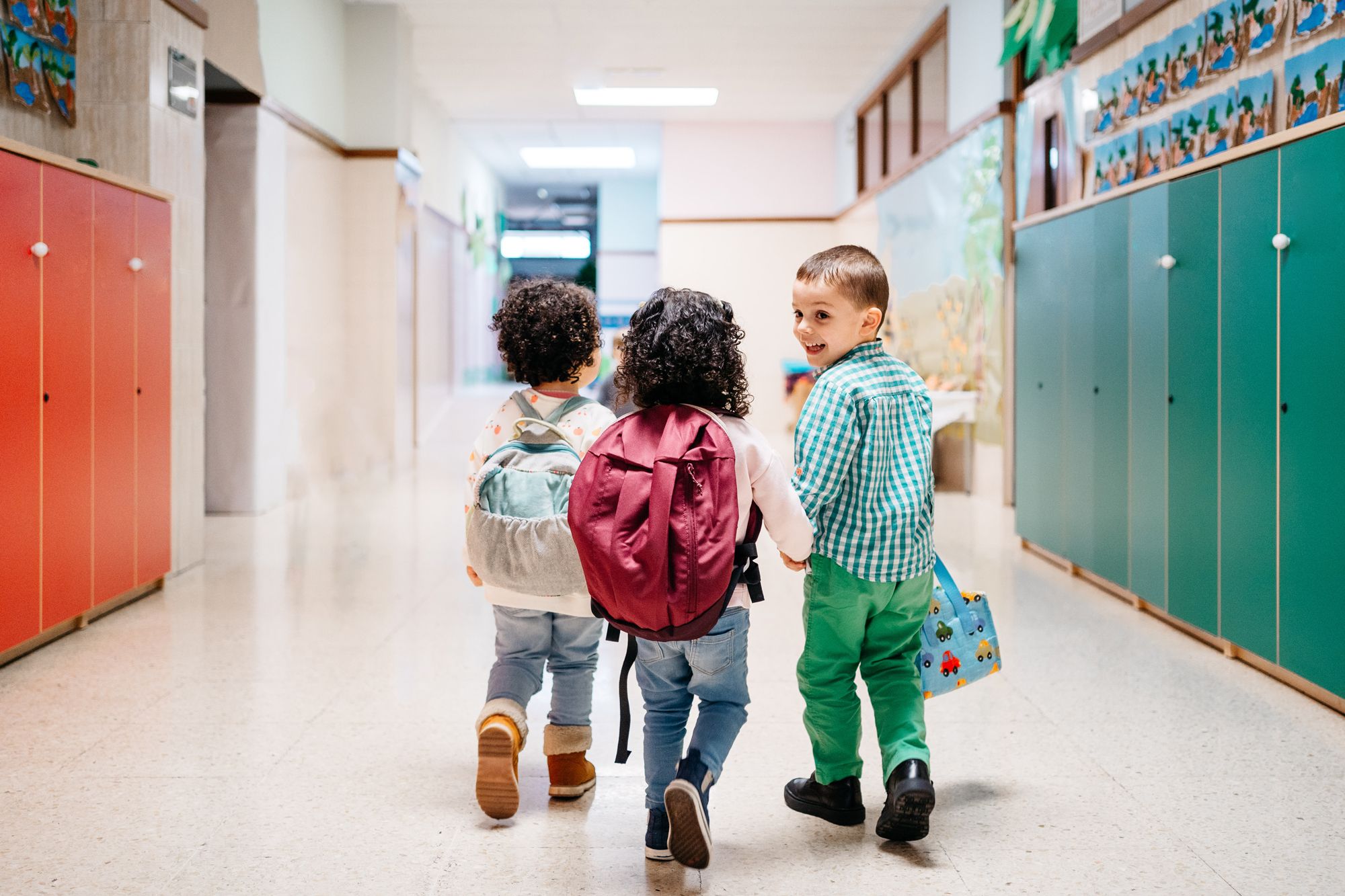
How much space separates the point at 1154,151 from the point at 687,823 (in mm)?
3707

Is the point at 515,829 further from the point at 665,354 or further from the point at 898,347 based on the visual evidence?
the point at 898,347

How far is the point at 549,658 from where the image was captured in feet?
7.87

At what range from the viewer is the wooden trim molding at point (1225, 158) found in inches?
115

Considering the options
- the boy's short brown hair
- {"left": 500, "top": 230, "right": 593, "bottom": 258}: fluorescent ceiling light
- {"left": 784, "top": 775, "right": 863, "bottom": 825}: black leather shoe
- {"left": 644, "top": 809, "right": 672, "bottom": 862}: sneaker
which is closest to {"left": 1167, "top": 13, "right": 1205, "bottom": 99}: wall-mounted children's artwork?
the boy's short brown hair

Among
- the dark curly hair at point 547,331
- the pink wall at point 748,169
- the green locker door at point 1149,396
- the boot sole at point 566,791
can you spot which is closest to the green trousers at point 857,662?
the boot sole at point 566,791

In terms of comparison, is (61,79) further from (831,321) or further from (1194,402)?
(1194,402)

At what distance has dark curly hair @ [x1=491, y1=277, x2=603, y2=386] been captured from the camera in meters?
2.26

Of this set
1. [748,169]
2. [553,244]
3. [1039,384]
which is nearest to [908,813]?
[1039,384]

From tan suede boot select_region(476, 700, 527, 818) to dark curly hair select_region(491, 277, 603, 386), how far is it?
0.66 metres

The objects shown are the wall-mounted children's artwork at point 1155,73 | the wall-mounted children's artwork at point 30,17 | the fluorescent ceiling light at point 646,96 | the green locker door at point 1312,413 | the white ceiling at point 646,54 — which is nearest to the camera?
the green locker door at point 1312,413

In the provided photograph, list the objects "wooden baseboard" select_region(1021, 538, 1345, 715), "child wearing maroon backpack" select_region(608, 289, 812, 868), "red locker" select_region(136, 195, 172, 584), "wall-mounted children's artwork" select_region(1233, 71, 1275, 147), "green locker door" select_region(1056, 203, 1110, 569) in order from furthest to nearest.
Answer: "green locker door" select_region(1056, 203, 1110, 569), "red locker" select_region(136, 195, 172, 584), "wall-mounted children's artwork" select_region(1233, 71, 1275, 147), "wooden baseboard" select_region(1021, 538, 1345, 715), "child wearing maroon backpack" select_region(608, 289, 812, 868)

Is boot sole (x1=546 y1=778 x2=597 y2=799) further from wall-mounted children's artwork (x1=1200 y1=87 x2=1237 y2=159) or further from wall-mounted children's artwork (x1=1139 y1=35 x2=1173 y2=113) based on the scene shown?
wall-mounted children's artwork (x1=1139 y1=35 x2=1173 y2=113)

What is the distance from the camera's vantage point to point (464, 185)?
1359cm

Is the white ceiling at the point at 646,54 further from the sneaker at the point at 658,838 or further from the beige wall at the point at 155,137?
the sneaker at the point at 658,838
